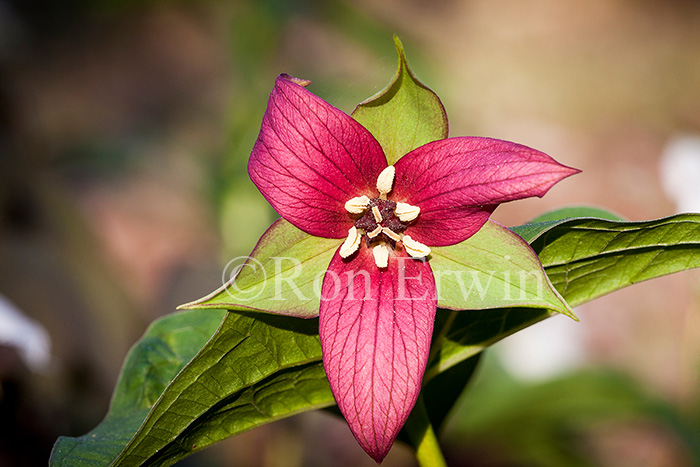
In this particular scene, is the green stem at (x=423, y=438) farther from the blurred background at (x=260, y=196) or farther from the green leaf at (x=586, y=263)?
the blurred background at (x=260, y=196)

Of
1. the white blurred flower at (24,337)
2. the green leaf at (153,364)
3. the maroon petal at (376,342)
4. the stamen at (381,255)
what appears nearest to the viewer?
the maroon petal at (376,342)

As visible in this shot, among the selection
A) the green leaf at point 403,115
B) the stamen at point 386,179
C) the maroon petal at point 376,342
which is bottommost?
the maroon petal at point 376,342

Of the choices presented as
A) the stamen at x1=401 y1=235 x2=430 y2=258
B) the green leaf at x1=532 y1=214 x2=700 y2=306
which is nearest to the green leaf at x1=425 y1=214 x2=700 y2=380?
the green leaf at x1=532 y1=214 x2=700 y2=306

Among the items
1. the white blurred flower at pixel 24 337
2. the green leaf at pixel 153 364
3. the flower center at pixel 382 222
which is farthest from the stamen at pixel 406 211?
the white blurred flower at pixel 24 337

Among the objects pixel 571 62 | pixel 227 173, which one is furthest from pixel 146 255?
pixel 571 62

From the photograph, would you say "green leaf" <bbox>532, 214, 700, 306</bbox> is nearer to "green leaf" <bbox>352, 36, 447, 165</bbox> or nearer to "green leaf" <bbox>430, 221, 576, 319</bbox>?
"green leaf" <bbox>430, 221, 576, 319</bbox>

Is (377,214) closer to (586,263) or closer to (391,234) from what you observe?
(391,234)
